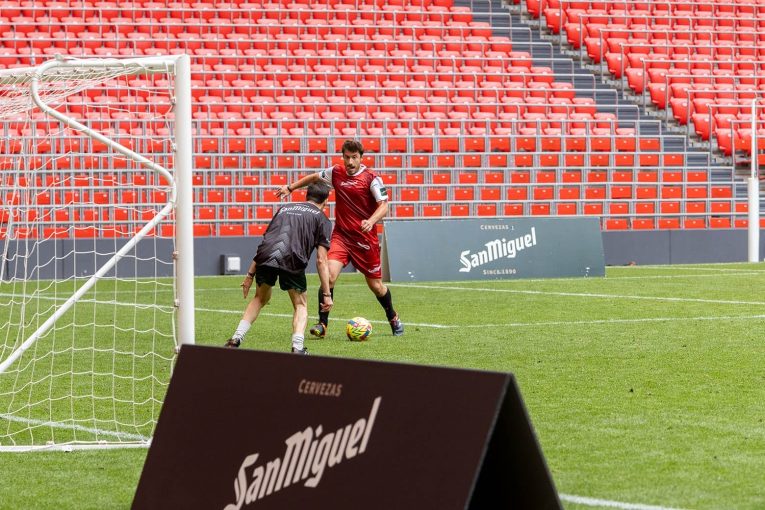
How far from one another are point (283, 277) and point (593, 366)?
98.8 inches

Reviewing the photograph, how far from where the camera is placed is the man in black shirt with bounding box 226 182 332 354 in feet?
35.5

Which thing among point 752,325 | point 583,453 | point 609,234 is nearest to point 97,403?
point 583,453

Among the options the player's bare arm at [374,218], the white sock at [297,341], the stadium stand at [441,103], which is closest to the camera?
the white sock at [297,341]

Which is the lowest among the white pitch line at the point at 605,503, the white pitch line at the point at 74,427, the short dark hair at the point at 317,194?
the white pitch line at the point at 74,427

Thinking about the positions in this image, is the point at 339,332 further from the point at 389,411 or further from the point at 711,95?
the point at 711,95

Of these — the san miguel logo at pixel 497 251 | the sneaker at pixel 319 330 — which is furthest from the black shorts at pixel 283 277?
the san miguel logo at pixel 497 251

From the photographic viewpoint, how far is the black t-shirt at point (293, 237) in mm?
10836

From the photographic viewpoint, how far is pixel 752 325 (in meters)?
13.3

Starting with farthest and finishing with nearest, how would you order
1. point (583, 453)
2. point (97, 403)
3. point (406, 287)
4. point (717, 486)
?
point (406, 287), point (97, 403), point (583, 453), point (717, 486)

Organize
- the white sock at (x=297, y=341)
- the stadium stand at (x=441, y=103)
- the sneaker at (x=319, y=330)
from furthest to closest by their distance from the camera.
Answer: the stadium stand at (x=441, y=103), the sneaker at (x=319, y=330), the white sock at (x=297, y=341)

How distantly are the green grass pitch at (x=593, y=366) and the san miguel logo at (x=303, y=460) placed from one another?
1.18m

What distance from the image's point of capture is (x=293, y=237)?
10930 millimetres

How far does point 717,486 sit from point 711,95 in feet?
84.3

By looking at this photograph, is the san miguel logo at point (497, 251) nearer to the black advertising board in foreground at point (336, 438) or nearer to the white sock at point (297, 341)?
the white sock at point (297, 341)
